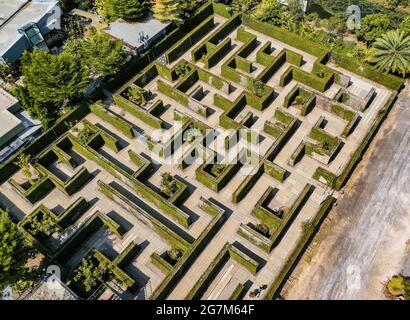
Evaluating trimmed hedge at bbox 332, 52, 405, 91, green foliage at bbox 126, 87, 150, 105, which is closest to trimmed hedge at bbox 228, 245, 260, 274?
green foliage at bbox 126, 87, 150, 105

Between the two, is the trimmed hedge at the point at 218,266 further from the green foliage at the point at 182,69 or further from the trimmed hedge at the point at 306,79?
the green foliage at the point at 182,69

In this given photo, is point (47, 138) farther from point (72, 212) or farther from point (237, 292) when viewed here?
point (237, 292)

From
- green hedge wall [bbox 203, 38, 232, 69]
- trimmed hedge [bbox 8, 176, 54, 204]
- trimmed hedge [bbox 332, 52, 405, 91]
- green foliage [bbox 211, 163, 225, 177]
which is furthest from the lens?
green hedge wall [bbox 203, 38, 232, 69]

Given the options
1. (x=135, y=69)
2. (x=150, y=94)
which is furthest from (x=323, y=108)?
(x=135, y=69)

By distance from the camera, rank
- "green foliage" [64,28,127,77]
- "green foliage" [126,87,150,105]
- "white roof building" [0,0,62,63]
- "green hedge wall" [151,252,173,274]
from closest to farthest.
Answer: "green hedge wall" [151,252,173,274]
"green foliage" [64,28,127,77]
"green foliage" [126,87,150,105]
"white roof building" [0,0,62,63]

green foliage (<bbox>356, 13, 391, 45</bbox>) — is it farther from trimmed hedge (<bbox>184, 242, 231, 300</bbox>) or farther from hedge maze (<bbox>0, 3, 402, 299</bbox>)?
trimmed hedge (<bbox>184, 242, 231, 300</bbox>)

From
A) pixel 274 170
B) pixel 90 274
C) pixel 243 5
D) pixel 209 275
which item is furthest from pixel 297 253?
pixel 243 5
